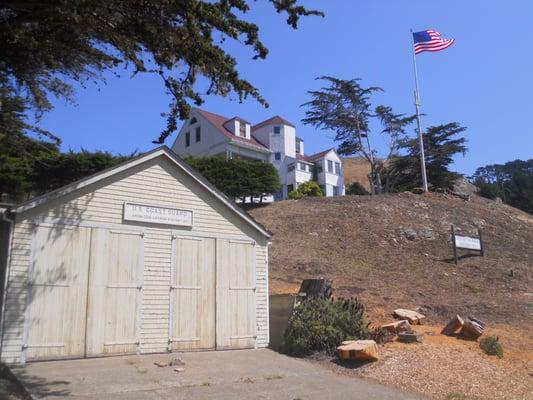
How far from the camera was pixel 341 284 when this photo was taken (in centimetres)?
2055

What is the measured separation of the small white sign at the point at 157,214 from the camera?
1295 cm

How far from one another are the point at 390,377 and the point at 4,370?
24.8 ft

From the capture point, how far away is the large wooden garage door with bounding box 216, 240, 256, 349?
13.9 meters

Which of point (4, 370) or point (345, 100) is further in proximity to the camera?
point (345, 100)

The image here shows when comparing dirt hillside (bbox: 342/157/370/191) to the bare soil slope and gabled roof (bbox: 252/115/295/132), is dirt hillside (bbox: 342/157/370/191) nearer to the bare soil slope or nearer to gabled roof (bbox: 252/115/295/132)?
gabled roof (bbox: 252/115/295/132)

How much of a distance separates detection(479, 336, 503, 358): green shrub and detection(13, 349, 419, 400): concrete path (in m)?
3.64

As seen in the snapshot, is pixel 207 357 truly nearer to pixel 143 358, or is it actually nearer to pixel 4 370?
pixel 143 358

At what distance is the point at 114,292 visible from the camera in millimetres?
12320

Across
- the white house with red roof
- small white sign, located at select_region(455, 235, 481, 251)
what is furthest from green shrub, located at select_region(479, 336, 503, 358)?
the white house with red roof

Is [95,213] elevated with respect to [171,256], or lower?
elevated

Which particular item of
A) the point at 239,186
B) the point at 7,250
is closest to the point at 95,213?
the point at 7,250

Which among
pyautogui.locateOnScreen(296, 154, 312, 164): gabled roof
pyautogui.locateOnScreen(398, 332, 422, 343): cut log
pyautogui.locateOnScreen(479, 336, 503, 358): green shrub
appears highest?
pyautogui.locateOnScreen(296, 154, 312, 164): gabled roof

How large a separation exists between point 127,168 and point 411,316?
8.97m

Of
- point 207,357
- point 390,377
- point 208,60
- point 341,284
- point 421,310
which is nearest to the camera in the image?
point 208,60
